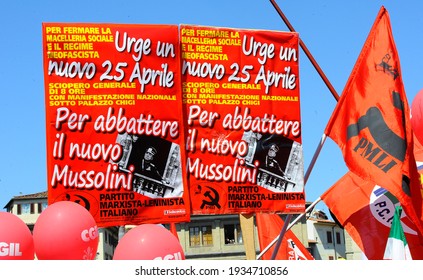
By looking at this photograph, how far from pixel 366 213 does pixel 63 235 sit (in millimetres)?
5926

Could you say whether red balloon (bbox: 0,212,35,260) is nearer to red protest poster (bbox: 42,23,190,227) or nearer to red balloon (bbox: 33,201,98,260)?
red balloon (bbox: 33,201,98,260)

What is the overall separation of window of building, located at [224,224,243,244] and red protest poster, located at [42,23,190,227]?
53376mm

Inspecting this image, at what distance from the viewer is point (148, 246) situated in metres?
10.8

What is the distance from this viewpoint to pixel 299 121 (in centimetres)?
1547

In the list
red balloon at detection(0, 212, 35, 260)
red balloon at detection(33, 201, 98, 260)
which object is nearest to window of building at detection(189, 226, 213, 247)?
red balloon at detection(33, 201, 98, 260)

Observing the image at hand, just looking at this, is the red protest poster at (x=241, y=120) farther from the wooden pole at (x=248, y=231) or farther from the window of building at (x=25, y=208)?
the window of building at (x=25, y=208)

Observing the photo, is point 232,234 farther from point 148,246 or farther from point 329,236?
point 148,246

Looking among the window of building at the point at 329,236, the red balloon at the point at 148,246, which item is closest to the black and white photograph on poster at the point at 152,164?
the red balloon at the point at 148,246

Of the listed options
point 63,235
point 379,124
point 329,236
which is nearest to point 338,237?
point 329,236

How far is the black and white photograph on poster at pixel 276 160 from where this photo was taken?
49.6 ft
